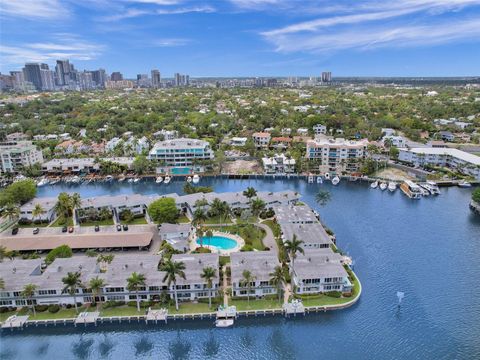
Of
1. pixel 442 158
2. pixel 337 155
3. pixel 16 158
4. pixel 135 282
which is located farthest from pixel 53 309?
pixel 442 158

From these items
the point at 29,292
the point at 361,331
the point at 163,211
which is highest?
the point at 163,211

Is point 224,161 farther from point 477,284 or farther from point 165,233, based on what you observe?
point 477,284

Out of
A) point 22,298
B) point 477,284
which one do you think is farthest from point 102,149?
point 477,284

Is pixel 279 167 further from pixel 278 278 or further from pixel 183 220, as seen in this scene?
pixel 278 278

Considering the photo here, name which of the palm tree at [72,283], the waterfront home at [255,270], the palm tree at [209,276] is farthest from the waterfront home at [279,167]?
the palm tree at [72,283]

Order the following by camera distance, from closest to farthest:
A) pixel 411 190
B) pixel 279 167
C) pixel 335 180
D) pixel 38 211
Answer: pixel 38 211, pixel 411 190, pixel 335 180, pixel 279 167

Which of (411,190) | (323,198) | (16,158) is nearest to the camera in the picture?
(323,198)

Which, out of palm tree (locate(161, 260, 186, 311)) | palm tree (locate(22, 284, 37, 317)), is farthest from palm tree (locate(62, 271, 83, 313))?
palm tree (locate(161, 260, 186, 311))

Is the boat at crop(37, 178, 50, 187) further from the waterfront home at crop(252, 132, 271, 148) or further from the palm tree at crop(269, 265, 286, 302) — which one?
the palm tree at crop(269, 265, 286, 302)
